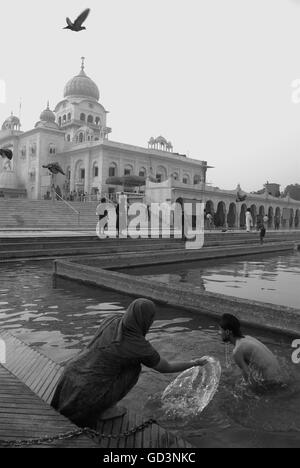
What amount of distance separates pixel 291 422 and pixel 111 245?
543 inches

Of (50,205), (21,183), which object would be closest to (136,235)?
(50,205)

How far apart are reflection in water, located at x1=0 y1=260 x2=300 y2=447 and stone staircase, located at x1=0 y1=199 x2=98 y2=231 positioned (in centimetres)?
1304

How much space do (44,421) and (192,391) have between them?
60.1 inches

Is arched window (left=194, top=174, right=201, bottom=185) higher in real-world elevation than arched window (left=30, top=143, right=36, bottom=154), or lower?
→ lower

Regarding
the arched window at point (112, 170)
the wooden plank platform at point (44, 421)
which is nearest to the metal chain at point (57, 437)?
the wooden plank platform at point (44, 421)

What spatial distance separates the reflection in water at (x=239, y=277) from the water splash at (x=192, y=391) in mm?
3916

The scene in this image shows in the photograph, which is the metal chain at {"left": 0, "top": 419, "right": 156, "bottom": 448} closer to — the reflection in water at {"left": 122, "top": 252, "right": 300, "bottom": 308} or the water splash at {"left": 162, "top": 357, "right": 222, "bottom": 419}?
the water splash at {"left": 162, "top": 357, "right": 222, "bottom": 419}

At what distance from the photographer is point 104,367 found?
280 cm

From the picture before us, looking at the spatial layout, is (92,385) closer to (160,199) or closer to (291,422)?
(291,422)

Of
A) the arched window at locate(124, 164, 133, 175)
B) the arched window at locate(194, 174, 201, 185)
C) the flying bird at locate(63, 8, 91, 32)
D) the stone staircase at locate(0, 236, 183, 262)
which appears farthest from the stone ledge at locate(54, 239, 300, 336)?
the arched window at locate(194, 174, 201, 185)

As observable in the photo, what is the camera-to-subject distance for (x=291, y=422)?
328 cm

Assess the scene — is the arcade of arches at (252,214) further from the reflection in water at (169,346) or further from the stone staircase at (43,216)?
the reflection in water at (169,346)

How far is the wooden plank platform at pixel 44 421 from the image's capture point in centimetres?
246

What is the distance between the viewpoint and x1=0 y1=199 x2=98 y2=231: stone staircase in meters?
22.6
